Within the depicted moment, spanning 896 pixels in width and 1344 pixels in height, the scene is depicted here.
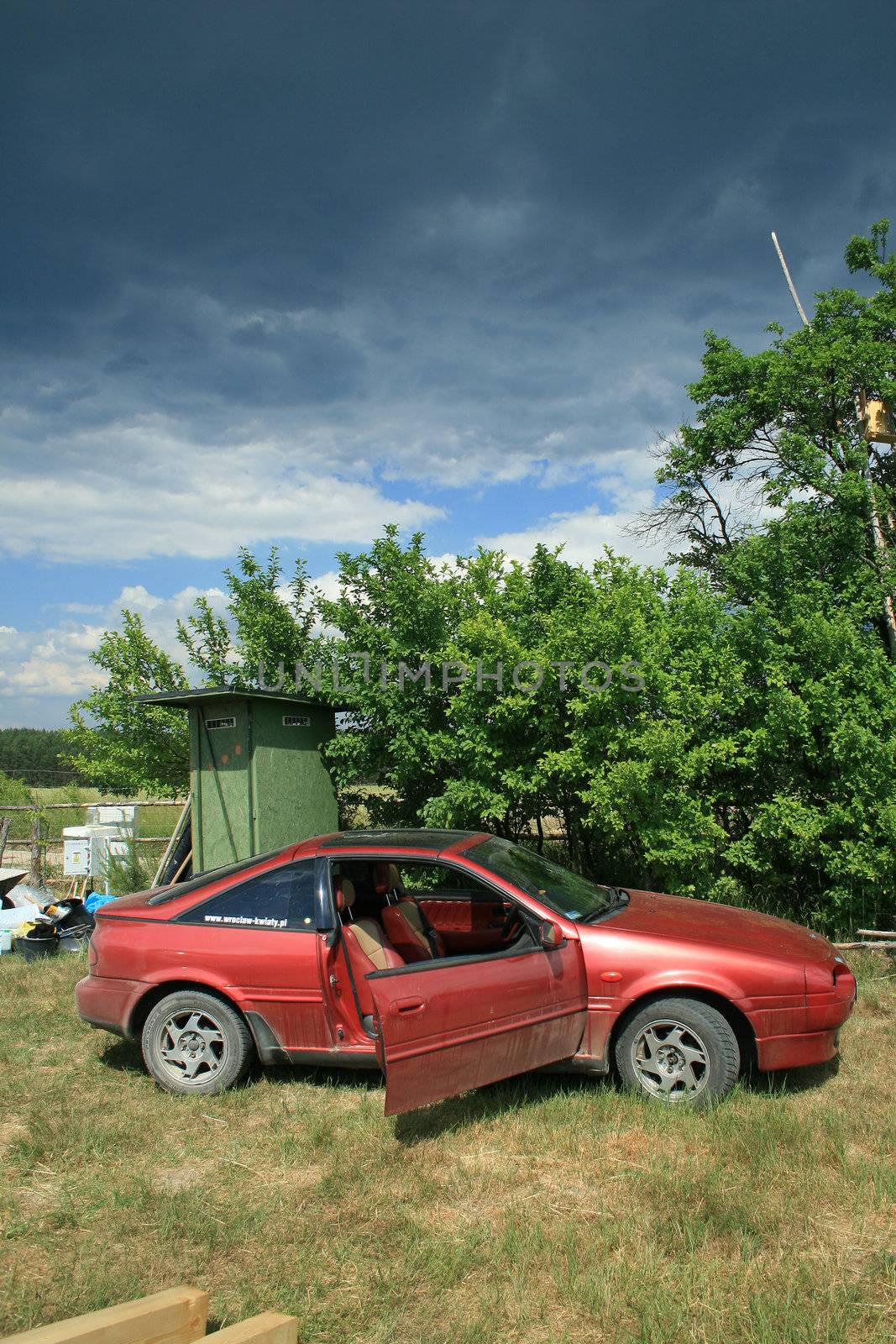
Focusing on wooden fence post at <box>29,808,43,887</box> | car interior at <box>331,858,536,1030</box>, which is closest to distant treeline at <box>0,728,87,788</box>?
wooden fence post at <box>29,808,43,887</box>

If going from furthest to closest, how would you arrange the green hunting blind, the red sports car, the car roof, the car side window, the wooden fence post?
the wooden fence post, the green hunting blind, the car roof, the car side window, the red sports car

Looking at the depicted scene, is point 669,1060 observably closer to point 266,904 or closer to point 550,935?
point 550,935

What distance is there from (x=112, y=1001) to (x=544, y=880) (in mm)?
2643

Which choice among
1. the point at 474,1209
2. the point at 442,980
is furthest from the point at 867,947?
the point at 474,1209

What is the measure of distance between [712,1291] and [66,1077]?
Answer: 4019mm

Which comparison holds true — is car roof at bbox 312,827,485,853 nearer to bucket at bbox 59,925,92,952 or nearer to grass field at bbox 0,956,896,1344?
grass field at bbox 0,956,896,1344

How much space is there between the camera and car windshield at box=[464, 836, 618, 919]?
4.93 meters

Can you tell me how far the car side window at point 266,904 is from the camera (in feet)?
16.4

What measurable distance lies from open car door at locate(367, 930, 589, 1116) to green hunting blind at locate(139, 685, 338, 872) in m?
5.34

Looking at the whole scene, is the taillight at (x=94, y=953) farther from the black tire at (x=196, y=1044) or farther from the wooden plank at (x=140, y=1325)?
the wooden plank at (x=140, y=1325)

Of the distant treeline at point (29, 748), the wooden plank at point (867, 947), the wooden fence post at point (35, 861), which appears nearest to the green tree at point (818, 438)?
the wooden plank at point (867, 947)

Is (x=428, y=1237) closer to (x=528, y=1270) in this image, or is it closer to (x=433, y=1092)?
(x=528, y=1270)

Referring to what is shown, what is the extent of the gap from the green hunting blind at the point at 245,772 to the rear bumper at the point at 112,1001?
4021 mm

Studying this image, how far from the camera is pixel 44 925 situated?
909cm
